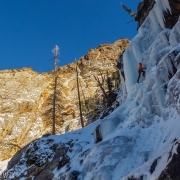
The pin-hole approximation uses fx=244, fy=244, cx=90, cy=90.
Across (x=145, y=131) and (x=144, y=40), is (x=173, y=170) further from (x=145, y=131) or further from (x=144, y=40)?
(x=144, y=40)

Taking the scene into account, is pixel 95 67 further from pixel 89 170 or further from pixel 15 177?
pixel 89 170

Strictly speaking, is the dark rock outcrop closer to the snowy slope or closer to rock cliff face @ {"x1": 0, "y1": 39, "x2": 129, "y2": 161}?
the snowy slope

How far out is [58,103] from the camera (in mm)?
33812

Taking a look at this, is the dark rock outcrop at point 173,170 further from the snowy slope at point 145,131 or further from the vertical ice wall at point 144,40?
the vertical ice wall at point 144,40

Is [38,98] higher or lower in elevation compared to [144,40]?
higher

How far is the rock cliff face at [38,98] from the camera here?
29.3m

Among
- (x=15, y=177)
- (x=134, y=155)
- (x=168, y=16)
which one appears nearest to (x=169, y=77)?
(x=134, y=155)

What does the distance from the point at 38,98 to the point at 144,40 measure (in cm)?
2296

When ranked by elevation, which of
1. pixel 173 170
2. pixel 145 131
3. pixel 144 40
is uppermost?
pixel 144 40

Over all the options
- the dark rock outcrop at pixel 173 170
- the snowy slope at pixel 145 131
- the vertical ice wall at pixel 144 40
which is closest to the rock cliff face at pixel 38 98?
the vertical ice wall at pixel 144 40

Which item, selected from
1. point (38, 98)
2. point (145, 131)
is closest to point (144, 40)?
point (145, 131)

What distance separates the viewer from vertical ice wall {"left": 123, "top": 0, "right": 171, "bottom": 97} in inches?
522

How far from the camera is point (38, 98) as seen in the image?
112ft

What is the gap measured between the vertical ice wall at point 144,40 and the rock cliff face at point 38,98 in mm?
15763
